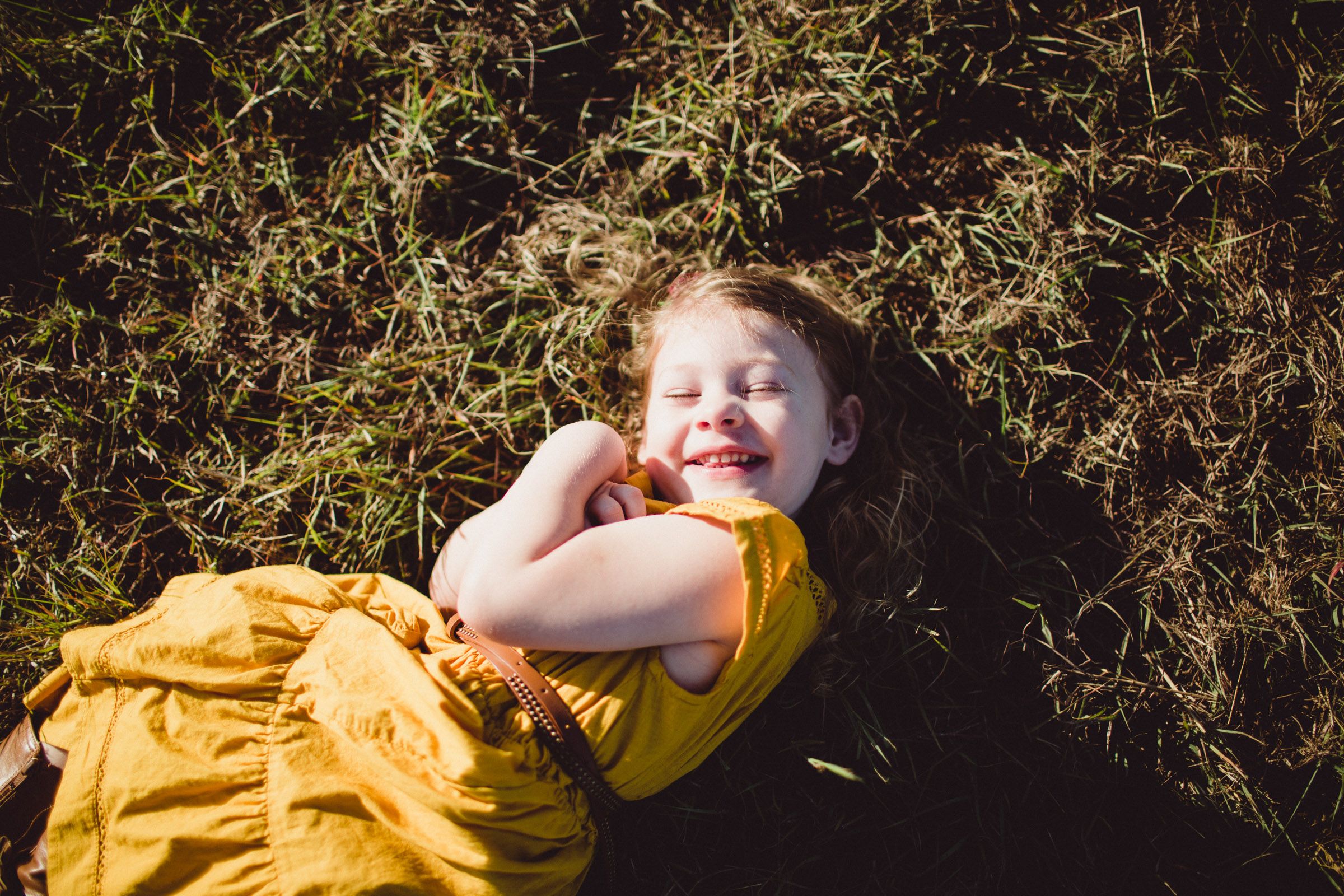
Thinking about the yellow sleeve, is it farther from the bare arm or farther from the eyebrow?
the eyebrow

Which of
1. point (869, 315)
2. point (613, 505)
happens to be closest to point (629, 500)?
A: point (613, 505)

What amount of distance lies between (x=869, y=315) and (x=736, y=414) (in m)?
0.94

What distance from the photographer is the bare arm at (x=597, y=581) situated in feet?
5.31

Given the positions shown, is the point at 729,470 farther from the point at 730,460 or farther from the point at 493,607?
the point at 493,607

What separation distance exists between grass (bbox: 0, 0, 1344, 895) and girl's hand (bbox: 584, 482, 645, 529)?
26.3 inches

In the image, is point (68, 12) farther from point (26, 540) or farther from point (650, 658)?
point (650, 658)

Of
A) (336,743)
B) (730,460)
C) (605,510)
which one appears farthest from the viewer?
(730,460)

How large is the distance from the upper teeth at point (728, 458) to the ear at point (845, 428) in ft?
1.23

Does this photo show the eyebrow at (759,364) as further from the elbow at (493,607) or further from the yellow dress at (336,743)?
the elbow at (493,607)

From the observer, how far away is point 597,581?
5.32 feet

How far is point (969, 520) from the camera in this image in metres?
2.40

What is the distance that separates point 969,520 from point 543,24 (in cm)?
254

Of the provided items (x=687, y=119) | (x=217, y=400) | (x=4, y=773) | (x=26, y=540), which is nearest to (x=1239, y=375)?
(x=687, y=119)

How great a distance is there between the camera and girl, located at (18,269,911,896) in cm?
161
